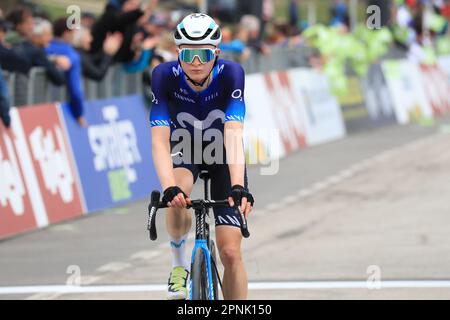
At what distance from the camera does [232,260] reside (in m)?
8.32

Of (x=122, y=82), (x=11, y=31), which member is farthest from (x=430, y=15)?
(x=11, y=31)

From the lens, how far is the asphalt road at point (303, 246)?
1056cm

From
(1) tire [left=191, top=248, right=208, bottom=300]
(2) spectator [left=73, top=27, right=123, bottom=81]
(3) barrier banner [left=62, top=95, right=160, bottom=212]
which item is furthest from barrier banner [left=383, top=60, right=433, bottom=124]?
(1) tire [left=191, top=248, right=208, bottom=300]

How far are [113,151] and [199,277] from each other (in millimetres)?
8727

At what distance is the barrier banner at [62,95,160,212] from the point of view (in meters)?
15.6

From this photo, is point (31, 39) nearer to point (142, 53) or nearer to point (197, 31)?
point (142, 53)

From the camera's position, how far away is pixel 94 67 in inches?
639

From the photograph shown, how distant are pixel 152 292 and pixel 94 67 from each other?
6314mm

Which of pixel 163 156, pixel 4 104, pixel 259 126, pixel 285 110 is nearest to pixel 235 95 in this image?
pixel 163 156

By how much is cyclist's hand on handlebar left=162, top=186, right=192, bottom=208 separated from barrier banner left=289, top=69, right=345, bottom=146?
1609cm

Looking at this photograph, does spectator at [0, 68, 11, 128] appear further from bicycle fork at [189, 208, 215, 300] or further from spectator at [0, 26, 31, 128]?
bicycle fork at [189, 208, 215, 300]

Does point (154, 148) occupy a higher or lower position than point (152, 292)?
higher

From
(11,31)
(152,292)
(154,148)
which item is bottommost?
(152,292)

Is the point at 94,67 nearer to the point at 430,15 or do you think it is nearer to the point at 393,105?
the point at 393,105
